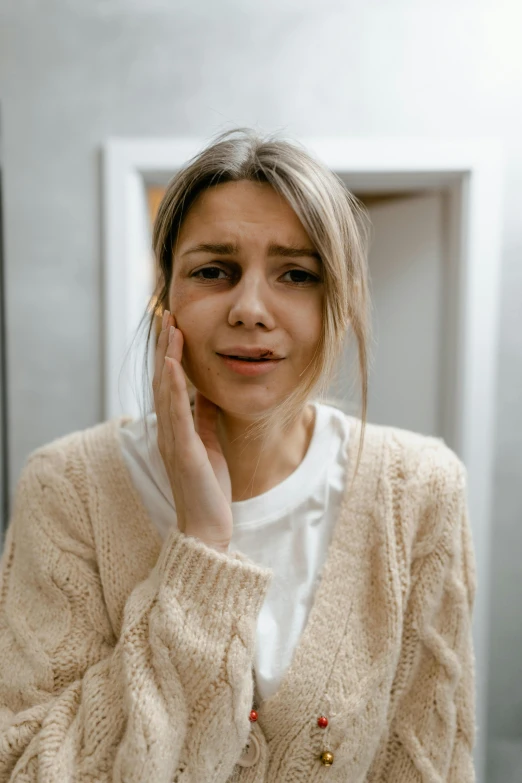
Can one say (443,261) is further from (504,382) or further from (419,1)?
(419,1)

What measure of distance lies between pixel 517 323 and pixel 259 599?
3.51 ft

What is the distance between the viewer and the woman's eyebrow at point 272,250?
76 centimetres

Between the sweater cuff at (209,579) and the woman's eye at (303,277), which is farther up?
the woman's eye at (303,277)

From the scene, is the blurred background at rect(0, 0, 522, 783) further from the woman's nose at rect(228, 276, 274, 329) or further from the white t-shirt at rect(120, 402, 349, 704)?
the woman's nose at rect(228, 276, 274, 329)

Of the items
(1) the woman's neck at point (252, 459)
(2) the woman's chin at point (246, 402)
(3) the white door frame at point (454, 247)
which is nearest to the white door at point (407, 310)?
(3) the white door frame at point (454, 247)

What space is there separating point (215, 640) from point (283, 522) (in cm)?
21

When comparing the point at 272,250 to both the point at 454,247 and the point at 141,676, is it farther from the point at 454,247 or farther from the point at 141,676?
the point at 454,247

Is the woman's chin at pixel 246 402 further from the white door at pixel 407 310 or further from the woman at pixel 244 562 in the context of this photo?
the white door at pixel 407 310

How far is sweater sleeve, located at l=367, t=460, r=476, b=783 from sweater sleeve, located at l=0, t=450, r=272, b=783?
22 centimetres

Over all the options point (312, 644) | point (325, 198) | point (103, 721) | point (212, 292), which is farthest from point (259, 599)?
point (325, 198)

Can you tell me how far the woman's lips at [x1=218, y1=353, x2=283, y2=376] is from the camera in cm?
78

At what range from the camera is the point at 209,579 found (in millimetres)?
742

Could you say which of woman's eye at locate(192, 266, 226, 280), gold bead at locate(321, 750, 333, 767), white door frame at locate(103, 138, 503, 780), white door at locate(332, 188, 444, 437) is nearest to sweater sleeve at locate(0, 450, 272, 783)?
gold bead at locate(321, 750, 333, 767)

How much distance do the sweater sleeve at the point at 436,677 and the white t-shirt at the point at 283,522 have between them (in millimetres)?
141
